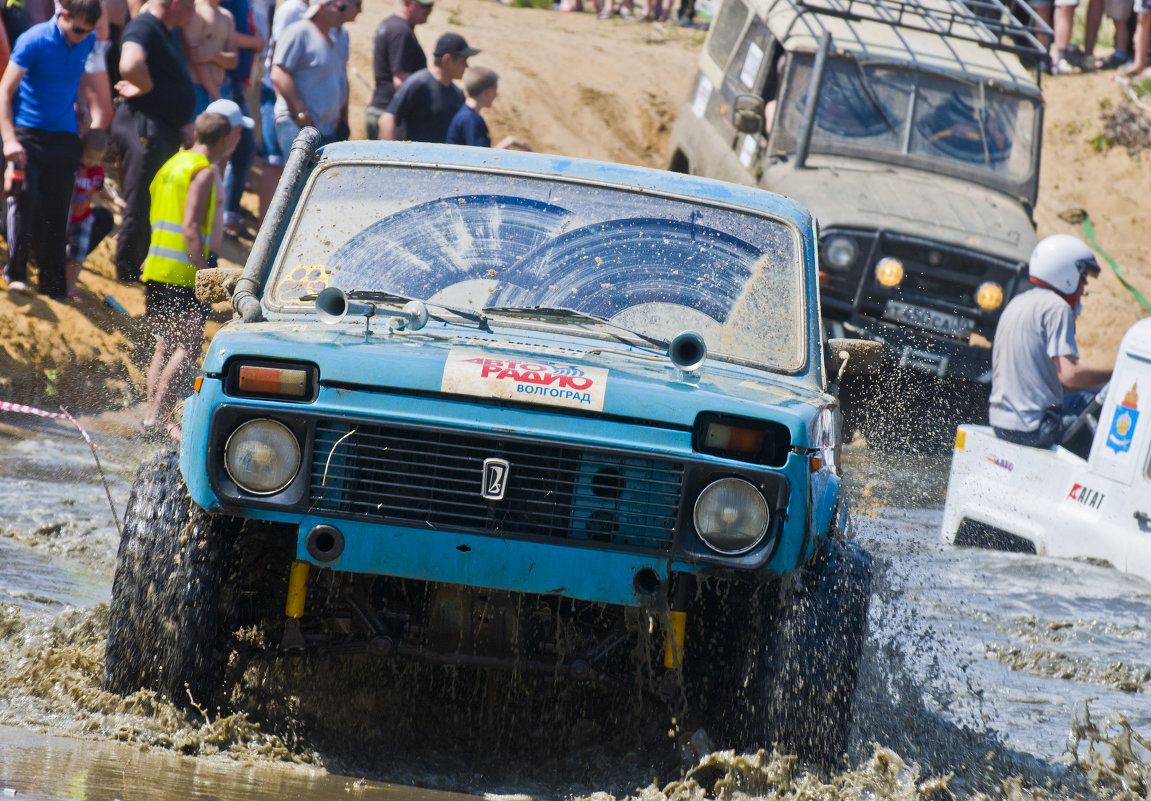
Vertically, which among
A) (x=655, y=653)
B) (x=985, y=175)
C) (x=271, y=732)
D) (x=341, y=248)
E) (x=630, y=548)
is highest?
(x=985, y=175)

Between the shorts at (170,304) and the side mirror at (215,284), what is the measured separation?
3011 mm

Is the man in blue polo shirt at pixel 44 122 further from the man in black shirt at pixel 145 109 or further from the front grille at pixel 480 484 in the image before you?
the front grille at pixel 480 484

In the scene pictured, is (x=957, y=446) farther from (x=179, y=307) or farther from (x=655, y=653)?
(x=655, y=653)

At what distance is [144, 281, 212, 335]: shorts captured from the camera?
27.3 feet

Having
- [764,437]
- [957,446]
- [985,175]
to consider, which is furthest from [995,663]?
[985,175]

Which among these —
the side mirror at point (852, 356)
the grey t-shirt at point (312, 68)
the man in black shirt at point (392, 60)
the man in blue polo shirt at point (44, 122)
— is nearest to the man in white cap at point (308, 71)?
the grey t-shirt at point (312, 68)

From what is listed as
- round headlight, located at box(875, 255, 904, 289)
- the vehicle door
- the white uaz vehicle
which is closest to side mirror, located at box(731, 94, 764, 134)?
the white uaz vehicle

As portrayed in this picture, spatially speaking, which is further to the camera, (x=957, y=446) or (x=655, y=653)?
(x=957, y=446)

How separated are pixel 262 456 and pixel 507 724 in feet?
4.17

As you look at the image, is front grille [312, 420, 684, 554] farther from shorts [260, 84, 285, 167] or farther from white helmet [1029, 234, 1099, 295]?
shorts [260, 84, 285, 167]

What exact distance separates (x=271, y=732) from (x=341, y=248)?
163cm

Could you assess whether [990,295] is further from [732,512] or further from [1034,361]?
[732,512]

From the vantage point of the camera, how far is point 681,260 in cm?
504

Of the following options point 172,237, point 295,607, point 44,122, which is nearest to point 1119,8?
point 44,122
